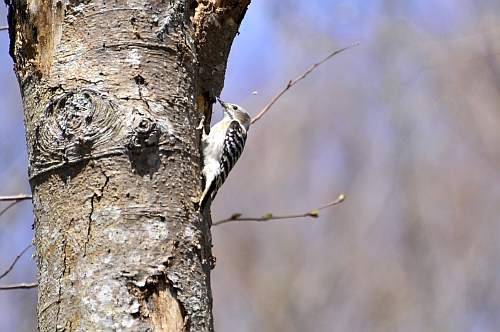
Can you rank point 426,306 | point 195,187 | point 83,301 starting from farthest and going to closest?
point 426,306
point 195,187
point 83,301

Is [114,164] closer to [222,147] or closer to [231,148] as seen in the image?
[222,147]

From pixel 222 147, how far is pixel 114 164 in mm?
1896

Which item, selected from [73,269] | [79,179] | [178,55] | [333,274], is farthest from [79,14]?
[333,274]

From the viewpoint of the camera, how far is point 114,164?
2.53 metres

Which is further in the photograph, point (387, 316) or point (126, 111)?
point (387, 316)

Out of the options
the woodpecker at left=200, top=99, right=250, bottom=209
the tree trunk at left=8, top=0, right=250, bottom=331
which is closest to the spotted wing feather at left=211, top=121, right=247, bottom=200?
the woodpecker at left=200, top=99, right=250, bottom=209

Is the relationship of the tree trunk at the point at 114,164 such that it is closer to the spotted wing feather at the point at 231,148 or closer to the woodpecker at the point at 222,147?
the woodpecker at the point at 222,147

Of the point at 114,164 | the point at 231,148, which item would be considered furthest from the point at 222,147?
the point at 114,164

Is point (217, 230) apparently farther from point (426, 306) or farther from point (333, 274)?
point (426, 306)

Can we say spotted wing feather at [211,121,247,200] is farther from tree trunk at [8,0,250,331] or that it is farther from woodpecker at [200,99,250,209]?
tree trunk at [8,0,250,331]

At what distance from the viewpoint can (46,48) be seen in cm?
284

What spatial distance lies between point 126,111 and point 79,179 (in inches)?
13.6

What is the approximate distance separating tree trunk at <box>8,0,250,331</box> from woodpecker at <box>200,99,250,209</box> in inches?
11.4

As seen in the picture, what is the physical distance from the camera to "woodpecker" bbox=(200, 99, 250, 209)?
3461mm
